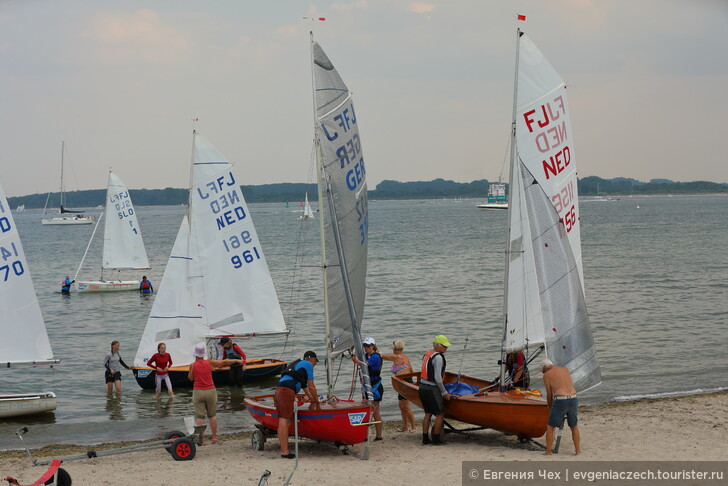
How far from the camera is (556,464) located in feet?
36.2

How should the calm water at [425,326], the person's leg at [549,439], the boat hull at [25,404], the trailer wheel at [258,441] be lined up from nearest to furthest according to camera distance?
the person's leg at [549,439] → the trailer wheel at [258,441] → the boat hull at [25,404] → the calm water at [425,326]

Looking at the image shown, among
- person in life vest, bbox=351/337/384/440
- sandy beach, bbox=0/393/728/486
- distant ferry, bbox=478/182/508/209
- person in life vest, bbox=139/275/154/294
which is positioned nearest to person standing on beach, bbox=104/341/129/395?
sandy beach, bbox=0/393/728/486

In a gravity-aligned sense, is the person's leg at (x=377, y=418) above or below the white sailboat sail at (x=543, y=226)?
below

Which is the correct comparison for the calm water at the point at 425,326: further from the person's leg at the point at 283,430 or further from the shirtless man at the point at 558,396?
the shirtless man at the point at 558,396

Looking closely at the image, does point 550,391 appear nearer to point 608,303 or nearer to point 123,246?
point 608,303

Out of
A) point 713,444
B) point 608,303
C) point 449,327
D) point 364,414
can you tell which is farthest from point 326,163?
point 608,303

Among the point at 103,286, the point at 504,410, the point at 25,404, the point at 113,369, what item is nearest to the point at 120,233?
the point at 103,286

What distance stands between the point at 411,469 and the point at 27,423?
9433mm

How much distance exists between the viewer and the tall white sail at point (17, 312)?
53.2 feet

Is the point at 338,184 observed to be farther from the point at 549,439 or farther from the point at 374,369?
the point at 549,439

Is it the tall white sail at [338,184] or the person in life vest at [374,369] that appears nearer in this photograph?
the tall white sail at [338,184]

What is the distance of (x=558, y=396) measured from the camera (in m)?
11.3

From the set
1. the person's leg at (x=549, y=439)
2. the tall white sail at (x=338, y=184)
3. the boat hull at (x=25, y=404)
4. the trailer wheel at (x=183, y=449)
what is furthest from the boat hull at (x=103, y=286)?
the person's leg at (x=549, y=439)

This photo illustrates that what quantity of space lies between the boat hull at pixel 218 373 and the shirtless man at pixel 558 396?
33.2 ft
